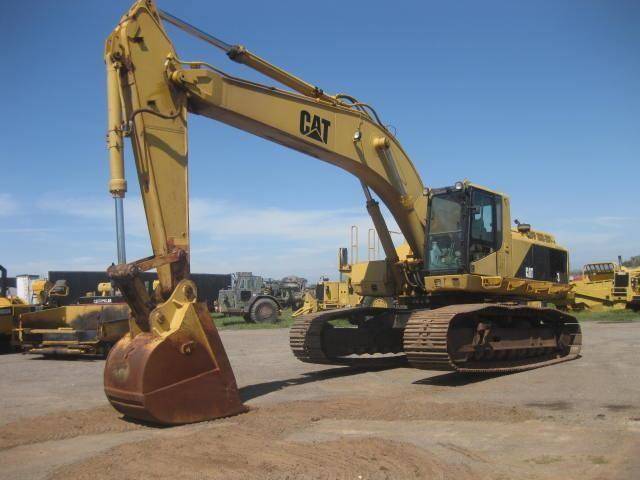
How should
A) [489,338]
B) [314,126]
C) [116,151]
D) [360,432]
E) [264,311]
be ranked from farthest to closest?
1. [264,311]
2. [489,338]
3. [314,126]
4. [116,151]
5. [360,432]

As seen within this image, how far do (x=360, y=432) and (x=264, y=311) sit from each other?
21.0m

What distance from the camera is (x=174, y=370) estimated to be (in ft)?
22.7

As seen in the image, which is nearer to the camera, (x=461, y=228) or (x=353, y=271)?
(x=461, y=228)

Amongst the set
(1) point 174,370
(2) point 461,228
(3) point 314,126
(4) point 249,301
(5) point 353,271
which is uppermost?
(3) point 314,126

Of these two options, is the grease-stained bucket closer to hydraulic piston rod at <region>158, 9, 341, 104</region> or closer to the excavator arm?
the excavator arm

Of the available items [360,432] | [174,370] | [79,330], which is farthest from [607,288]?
[174,370]

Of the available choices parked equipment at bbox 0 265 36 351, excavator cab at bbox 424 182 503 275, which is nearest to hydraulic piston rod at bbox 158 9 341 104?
excavator cab at bbox 424 182 503 275

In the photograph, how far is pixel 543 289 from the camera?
12414 millimetres

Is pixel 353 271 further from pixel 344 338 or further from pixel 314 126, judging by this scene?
pixel 314 126

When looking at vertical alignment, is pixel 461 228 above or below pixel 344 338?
above

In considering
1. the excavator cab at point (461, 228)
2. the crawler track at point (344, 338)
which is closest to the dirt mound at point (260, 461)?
the crawler track at point (344, 338)

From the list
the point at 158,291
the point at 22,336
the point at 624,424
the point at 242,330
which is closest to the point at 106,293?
the point at 242,330

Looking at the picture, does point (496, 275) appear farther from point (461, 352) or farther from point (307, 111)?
point (307, 111)

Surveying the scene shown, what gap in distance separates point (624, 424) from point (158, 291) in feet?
17.5
